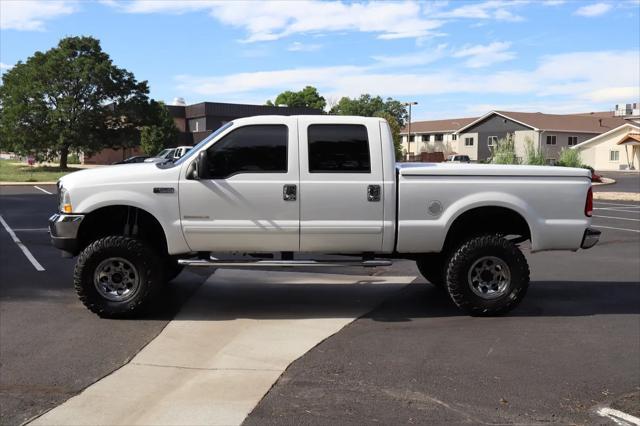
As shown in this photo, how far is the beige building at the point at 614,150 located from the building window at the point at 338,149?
217 ft

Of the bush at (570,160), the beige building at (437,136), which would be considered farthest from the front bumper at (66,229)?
the beige building at (437,136)

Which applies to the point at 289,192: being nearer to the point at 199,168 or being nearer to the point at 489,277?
the point at 199,168

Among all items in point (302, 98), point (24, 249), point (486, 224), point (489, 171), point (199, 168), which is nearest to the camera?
point (199, 168)

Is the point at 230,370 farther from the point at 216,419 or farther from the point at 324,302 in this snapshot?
the point at 324,302

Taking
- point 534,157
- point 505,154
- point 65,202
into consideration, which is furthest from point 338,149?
point 505,154

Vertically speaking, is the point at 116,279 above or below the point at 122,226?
below

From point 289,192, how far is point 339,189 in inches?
20.7

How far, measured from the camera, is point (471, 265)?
259 inches

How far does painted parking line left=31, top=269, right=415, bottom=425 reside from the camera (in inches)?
164

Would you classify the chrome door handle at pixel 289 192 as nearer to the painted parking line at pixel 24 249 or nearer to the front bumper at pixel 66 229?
the front bumper at pixel 66 229

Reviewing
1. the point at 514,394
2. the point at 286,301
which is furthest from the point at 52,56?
the point at 514,394

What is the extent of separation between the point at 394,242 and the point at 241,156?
6.15ft

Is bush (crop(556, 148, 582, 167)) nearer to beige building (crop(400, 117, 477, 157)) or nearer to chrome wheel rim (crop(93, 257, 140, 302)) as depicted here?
chrome wheel rim (crop(93, 257, 140, 302))

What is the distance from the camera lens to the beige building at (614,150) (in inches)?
2621
